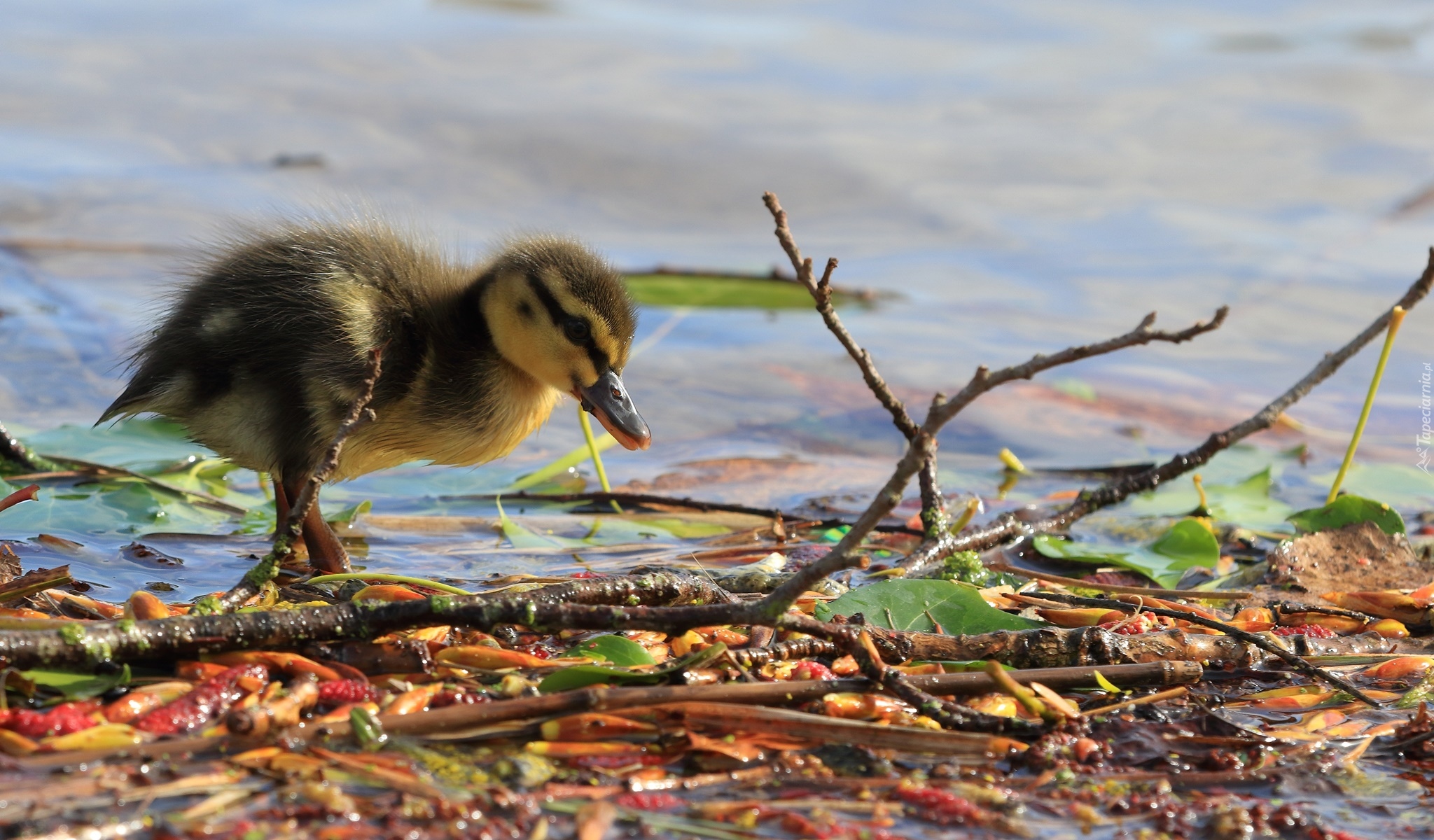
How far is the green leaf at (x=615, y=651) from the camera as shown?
256 cm

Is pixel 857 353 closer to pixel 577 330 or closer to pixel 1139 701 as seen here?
pixel 1139 701

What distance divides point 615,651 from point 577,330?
159cm

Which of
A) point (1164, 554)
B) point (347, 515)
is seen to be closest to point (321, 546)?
point (347, 515)

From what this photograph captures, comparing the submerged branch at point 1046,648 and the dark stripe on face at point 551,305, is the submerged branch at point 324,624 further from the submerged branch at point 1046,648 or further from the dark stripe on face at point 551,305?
the dark stripe on face at point 551,305

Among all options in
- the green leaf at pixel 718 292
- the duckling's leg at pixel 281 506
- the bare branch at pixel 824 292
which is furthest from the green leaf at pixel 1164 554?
the green leaf at pixel 718 292

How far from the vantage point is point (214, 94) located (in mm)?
10414

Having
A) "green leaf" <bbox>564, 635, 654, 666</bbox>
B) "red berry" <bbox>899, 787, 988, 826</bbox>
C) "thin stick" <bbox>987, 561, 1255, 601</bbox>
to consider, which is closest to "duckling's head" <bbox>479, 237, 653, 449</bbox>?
"thin stick" <bbox>987, 561, 1255, 601</bbox>

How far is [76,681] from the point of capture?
225 centimetres

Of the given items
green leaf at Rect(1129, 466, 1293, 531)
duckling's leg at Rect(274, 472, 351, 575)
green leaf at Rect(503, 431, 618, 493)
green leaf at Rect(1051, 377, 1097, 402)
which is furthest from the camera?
green leaf at Rect(1051, 377, 1097, 402)

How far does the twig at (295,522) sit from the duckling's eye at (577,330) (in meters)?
1.43

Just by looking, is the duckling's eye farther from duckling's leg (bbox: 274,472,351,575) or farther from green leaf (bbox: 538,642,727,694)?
green leaf (bbox: 538,642,727,694)

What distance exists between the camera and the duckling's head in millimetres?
3988

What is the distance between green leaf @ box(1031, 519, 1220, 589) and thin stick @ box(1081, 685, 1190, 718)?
1160 mm

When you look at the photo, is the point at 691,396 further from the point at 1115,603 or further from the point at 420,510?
the point at 1115,603
